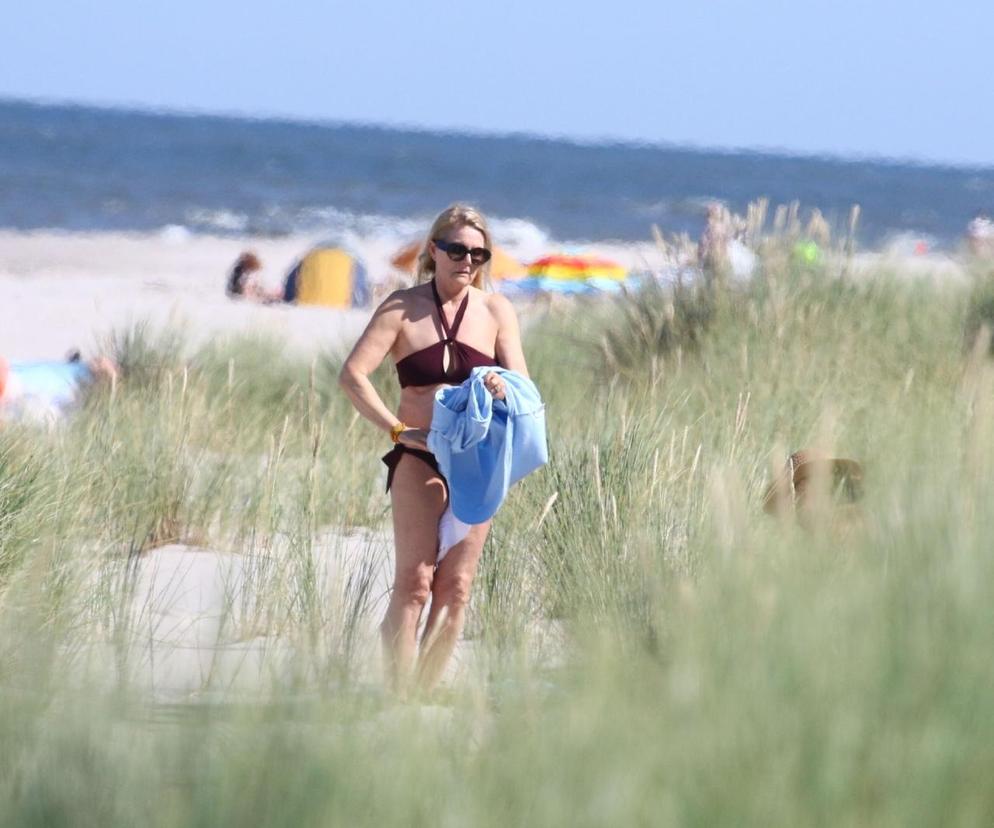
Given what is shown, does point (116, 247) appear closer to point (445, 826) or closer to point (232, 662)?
point (232, 662)

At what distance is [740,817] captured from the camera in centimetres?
193

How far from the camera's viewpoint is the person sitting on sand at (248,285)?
1891 centimetres

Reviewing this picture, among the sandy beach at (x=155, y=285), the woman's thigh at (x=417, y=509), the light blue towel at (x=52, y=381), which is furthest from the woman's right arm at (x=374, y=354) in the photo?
the sandy beach at (x=155, y=285)

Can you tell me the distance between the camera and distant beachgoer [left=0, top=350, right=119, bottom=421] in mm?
7684

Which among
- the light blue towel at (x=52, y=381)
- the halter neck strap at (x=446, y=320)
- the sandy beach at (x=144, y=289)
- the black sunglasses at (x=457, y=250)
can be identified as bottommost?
the sandy beach at (x=144, y=289)

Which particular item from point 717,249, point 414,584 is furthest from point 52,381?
point 414,584

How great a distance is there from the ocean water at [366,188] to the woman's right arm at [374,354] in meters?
24.5

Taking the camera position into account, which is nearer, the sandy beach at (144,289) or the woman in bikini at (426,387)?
the woman in bikini at (426,387)

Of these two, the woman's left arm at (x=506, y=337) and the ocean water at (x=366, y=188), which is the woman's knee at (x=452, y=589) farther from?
the ocean water at (x=366, y=188)

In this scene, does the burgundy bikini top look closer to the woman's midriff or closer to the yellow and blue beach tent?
the woman's midriff

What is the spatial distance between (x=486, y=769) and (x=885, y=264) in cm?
749

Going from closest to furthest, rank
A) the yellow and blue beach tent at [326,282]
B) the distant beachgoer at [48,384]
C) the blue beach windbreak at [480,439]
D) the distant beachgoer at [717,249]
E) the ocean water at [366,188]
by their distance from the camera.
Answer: the blue beach windbreak at [480,439] → the distant beachgoer at [48,384] → the distant beachgoer at [717,249] → the yellow and blue beach tent at [326,282] → the ocean water at [366,188]

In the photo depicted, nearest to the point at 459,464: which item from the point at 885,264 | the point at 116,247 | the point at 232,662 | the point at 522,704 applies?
the point at 232,662

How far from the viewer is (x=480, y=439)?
3.93m
